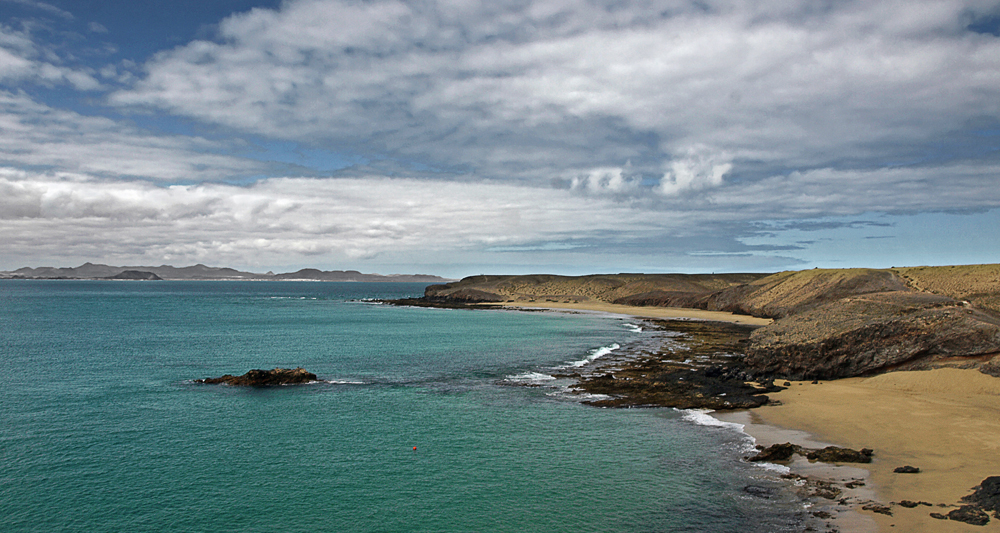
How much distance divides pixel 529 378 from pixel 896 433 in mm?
19690

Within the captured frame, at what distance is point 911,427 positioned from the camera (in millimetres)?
21641

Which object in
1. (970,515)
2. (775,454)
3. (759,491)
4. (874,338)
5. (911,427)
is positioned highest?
(874,338)

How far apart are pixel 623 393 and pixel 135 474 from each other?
22663 millimetres

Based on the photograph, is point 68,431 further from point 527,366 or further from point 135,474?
point 527,366

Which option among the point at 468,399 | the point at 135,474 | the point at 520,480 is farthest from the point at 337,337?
the point at 520,480

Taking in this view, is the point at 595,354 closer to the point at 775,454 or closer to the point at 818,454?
the point at 775,454

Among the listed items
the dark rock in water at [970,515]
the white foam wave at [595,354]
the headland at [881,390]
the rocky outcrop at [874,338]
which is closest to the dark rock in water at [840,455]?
the headland at [881,390]

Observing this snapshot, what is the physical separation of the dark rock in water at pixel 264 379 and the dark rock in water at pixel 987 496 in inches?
1244

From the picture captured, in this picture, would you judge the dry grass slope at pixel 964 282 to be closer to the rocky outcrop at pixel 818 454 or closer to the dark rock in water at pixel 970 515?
the rocky outcrop at pixel 818 454

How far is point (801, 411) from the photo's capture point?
2552 centimetres

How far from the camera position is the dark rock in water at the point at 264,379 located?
33188mm

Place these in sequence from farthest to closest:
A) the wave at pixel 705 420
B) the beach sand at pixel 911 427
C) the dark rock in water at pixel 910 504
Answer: the wave at pixel 705 420 < the beach sand at pixel 911 427 < the dark rock in water at pixel 910 504

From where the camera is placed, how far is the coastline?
14641 mm

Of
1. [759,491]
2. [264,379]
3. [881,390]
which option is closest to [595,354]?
[881,390]
